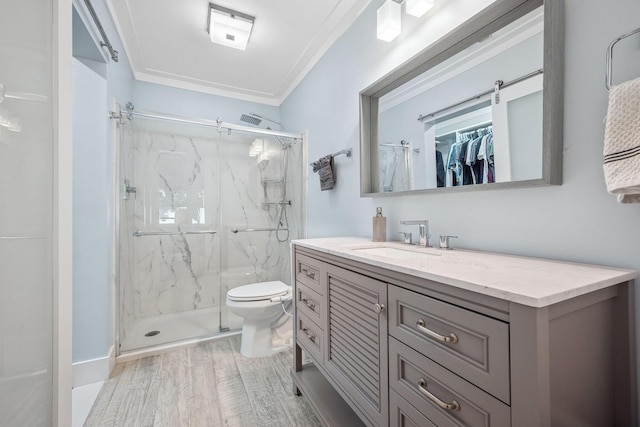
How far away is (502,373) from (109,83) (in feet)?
8.56

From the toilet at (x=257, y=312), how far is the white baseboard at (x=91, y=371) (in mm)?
830

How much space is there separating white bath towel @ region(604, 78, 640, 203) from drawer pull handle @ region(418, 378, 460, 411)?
0.66 metres

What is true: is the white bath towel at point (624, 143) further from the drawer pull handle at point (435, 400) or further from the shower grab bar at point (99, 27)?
the shower grab bar at point (99, 27)

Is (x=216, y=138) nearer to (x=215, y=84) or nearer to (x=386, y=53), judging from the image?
(x=215, y=84)

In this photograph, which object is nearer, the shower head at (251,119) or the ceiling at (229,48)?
the ceiling at (229,48)

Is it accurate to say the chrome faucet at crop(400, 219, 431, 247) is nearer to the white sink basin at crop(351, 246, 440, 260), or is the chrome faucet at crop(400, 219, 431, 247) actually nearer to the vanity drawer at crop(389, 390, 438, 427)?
the white sink basin at crop(351, 246, 440, 260)

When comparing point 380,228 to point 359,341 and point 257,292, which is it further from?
point 257,292

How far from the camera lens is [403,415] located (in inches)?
33.4

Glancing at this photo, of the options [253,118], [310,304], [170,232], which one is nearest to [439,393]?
[310,304]

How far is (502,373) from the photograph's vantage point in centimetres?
58

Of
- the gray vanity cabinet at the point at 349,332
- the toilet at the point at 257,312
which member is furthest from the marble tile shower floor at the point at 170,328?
the gray vanity cabinet at the point at 349,332

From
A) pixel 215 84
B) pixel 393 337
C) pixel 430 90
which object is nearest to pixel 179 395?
pixel 393 337

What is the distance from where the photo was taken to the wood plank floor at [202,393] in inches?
56.3

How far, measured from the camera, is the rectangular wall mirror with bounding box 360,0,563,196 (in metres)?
0.90
